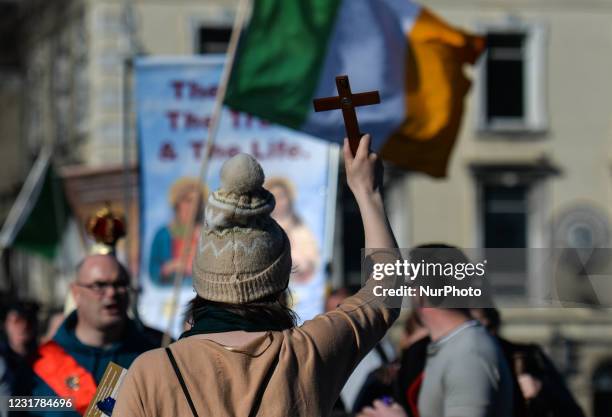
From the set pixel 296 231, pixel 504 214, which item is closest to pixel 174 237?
pixel 296 231

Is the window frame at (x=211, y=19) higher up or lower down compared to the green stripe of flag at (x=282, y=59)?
higher up

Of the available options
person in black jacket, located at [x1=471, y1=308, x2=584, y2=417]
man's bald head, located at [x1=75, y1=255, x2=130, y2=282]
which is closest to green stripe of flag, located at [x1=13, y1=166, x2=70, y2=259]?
man's bald head, located at [x1=75, y1=255, x2=130, y2=282]

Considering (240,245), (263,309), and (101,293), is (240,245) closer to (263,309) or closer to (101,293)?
(263,309)

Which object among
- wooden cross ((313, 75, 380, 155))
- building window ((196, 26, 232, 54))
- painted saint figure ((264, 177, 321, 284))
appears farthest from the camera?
building window ((196, 26, 232, 54))

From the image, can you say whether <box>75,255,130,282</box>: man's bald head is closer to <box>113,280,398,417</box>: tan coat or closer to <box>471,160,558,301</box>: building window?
<box>113,280,398,417</box>: tan coat

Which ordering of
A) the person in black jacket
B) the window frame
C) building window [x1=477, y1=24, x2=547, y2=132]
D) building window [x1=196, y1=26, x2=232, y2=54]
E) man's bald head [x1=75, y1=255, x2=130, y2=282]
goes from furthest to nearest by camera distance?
building window [x1=477, y1=24, x2=547, y2=132]
building window [x1=196, y1=26, x2=232, y2=54]
the window frame
the person in black jacket
man's bald head [x1=75, y1=255, x2=130, y2=282]

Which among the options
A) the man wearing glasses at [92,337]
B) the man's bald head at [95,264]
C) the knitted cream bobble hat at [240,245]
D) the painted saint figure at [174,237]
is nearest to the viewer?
the knitted cream bobble hat at [240,245]

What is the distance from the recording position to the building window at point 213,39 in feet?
67.3

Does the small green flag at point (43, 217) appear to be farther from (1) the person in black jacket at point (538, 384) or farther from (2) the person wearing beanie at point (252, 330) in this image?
(2) the person wearing beanie at point (252, 330)

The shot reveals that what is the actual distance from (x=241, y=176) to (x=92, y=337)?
2044 millimetres

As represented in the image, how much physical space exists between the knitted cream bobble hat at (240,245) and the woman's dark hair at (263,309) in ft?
0.05

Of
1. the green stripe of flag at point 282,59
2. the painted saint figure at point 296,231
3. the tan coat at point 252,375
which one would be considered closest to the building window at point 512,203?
the painted saint figure at point 296,231

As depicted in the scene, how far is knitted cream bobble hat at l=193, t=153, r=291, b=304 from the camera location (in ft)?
9.70

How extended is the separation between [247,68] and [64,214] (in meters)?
4.43
